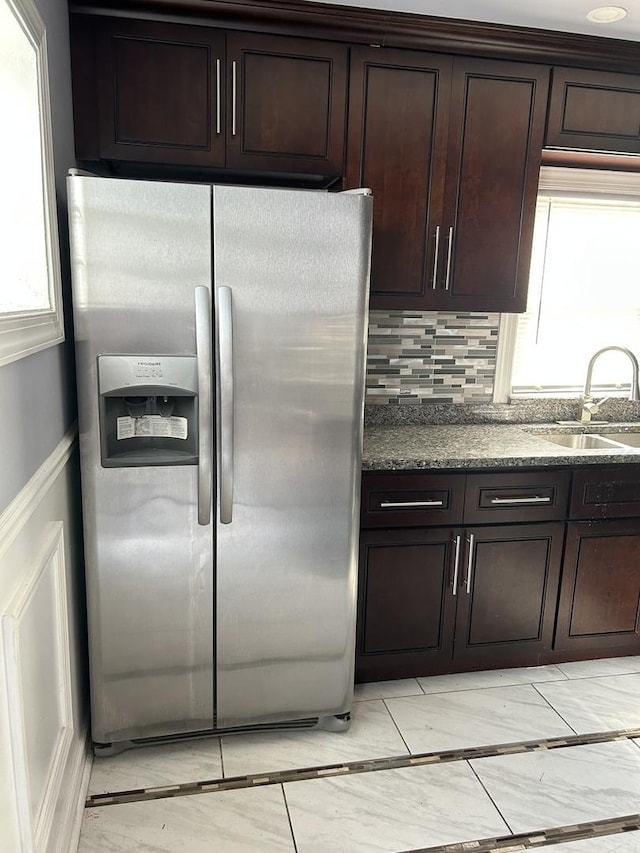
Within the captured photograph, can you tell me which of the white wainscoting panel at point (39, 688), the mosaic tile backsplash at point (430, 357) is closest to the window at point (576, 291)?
the mosaic tile backsplash at point (430, 357)

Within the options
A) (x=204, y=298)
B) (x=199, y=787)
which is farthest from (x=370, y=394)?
(x=199, y=787)

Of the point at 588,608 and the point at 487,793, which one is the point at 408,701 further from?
the point at 588,608

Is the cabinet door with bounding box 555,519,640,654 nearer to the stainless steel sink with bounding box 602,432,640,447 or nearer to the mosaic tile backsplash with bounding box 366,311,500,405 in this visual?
the stainless steel sink with bounding box 602,432,640,447

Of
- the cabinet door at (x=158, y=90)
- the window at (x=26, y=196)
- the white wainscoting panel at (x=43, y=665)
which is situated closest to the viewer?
the white wainscoting panel at (x=43, y=665)

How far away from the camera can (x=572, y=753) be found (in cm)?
218

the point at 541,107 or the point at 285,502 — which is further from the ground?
the point at 541,107

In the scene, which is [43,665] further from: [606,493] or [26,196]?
[606,493]

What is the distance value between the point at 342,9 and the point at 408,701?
8.15ft

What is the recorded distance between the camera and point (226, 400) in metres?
1.90

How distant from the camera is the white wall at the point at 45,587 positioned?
1161 millimetres

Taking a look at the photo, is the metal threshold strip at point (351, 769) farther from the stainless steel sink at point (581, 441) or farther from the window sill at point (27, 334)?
the window sill at point (27, 334)

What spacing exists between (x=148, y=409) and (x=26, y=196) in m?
0.67

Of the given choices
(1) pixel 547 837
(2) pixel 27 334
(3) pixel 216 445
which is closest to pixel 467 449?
(3) pixel 216 445

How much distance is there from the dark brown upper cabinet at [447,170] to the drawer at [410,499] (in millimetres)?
684
